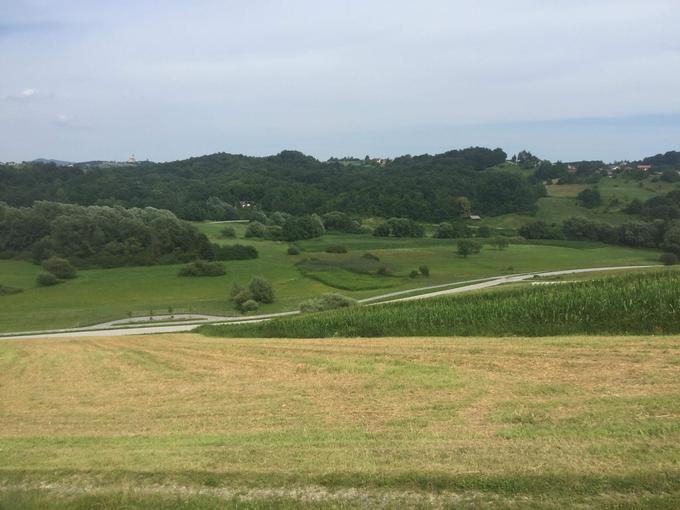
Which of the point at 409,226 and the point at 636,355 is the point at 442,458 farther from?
the point at 409,226

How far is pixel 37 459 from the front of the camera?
9234 millimetres

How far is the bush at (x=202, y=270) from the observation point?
8069cm

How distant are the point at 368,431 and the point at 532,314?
1441cm

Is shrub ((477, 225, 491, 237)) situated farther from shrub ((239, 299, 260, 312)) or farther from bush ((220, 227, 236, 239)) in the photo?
shrub ((239, 299, 260, 312))

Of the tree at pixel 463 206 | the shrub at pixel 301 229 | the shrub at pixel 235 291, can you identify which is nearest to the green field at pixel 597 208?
the tree at pixel 463 206

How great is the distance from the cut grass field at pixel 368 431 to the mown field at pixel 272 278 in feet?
120

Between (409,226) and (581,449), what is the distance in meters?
119

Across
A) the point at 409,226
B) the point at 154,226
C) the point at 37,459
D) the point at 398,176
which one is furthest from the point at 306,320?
the point at 398,176

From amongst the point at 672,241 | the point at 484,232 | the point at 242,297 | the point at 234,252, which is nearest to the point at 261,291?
the point at 242,297

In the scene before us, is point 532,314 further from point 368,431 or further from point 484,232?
point 484,232

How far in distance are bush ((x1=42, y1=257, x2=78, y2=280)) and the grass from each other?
2414 inches

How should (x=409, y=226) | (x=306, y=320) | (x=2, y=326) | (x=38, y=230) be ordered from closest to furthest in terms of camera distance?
1. (x=306, y=320)
2. (x=2, y=326)
3. (x=38, y=230)
4. (x=409, y=226)

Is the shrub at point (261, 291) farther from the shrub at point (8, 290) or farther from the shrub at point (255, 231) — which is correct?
the shrub at point (255, 231)

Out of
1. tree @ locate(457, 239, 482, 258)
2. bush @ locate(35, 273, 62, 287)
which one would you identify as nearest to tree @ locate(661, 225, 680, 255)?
tree @ locate(457, 239, 482, 258)
